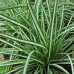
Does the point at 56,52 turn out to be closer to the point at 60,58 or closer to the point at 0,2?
the point at 60,58

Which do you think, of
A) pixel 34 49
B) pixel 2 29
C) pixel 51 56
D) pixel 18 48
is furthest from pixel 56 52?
pixel 2 29

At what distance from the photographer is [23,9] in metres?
2.27

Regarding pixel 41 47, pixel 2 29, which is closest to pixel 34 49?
pixel 41 47

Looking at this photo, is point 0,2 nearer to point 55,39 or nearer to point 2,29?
point 2,29

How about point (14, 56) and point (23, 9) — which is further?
point (23, 9)

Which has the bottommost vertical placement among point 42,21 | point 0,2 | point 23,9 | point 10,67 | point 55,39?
point 10,67

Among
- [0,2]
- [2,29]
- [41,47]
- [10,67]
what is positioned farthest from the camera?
[0,2]

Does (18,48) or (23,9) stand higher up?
(23,9)

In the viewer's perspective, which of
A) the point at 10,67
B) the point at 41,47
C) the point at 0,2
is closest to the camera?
the point at 41,47

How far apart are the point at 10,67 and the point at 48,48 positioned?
12.4 inches

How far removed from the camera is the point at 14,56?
187 centimetres

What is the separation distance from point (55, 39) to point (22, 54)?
0.28m

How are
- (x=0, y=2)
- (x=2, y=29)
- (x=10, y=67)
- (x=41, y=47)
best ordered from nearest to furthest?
1. (x=41, y=47)
2. (x=10, y=67)
3. (x=2, y=29)
4. (x=0, y=2)

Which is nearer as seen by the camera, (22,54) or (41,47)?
(41,47)
